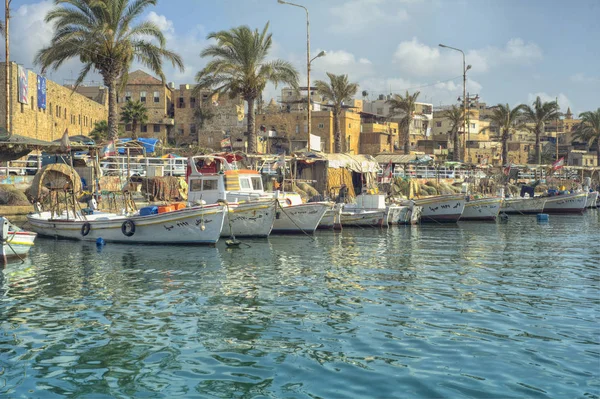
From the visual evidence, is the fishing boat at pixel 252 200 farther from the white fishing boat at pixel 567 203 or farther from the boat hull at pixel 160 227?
the white fishing boat at pixel 567 203

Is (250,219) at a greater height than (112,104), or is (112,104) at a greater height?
(112,104)

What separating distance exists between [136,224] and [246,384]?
1571 cm

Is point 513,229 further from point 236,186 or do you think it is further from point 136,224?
point 136,224

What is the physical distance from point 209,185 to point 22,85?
26514 mm

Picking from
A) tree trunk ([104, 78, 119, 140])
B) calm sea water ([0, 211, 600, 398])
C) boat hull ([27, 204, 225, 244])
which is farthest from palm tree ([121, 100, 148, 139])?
calm sea water ([0, 211, 600, 398])

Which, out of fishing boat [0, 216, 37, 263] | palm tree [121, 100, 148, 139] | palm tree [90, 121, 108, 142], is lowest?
fishing boat [0, 216, 37, 263]

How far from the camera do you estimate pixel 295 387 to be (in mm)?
8172

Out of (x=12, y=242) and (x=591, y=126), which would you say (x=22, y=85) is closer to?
(x=12, y=242)

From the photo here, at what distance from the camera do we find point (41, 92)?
5069 cm

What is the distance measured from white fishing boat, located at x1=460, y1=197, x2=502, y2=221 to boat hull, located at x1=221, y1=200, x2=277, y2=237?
17.0 m

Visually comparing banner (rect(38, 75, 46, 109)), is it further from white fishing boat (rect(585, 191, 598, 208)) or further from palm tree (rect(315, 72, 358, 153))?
white fishing boat (rect(585, 191, 598, 208))

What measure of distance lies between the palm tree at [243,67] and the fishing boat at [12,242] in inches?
868

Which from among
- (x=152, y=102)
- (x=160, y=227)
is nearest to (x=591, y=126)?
(x=152, y=102)

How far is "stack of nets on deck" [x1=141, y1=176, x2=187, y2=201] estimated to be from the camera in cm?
2977
